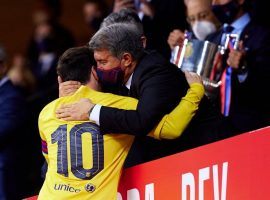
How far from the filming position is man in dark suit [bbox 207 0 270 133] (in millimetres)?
7094

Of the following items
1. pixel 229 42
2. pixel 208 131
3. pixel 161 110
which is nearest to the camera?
pixel 161 110

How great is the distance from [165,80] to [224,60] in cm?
147

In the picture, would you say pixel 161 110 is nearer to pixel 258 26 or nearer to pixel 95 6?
pixel 258 26

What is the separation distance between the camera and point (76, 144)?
573 centimetres

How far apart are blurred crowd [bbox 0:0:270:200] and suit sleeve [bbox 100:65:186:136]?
1.09 m

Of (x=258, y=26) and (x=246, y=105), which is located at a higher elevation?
(x=258, y=26)

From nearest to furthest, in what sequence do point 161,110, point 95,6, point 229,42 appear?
point 161,110
point 229,42
point 95,6

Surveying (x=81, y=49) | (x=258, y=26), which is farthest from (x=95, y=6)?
(x=81, y=49)

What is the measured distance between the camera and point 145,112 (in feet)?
18.6

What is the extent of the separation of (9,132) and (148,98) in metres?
2.73

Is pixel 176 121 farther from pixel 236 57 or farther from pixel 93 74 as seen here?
pixel 236 57

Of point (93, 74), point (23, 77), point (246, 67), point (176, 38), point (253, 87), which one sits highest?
point (93, 74)

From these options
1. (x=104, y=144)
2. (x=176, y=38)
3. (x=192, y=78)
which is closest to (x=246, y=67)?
(x=176, y=38)

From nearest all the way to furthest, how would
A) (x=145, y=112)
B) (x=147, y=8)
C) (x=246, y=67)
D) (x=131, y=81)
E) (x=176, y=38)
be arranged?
1. (x=145, y=112)
2. (x=131, y=81)
3. (x=246, y=67)
4. (x=176, y=38)
5. (x=147, y=8)
